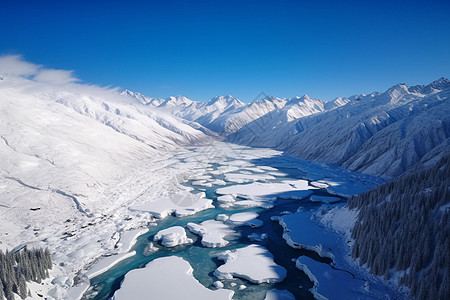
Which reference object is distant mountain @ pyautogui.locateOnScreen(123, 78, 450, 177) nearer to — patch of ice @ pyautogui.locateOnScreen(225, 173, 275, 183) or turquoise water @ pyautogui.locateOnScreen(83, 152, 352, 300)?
patch of ice @ pyautogui.locateOnScreen(225, 173, 275, 183)

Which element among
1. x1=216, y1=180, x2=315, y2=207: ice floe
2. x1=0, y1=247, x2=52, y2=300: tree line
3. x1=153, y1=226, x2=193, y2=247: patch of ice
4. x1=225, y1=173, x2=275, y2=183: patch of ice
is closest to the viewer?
x1=0, y1=247, x2=52, y2=300: tree line

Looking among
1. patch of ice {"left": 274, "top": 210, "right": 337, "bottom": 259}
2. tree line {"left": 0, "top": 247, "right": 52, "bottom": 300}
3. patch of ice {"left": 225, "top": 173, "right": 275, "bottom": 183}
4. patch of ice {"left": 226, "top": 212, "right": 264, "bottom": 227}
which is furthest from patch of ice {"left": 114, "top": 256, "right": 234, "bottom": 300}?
patch of ice {"left": 225, "top": 173, "right": 275, "bottom": 183}

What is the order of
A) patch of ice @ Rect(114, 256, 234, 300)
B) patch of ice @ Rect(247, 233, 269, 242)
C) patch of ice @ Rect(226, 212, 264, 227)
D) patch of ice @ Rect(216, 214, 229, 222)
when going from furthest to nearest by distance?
1. patch of ice @ Rect(216, 214, 229, 222)
2. patch of ice @ Rect(226, 212, 264, 227)
3. patch of ice @ Rect(247, 233, 269, 242)
4. patch of ice @ Rect(114, 256, 234, 300)

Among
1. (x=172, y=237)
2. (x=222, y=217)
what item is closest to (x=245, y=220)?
(x=222, y=217)

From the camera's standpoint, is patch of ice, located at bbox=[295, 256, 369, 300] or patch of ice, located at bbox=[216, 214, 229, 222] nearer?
patch of ice, located at bbox=[295, 256, 369, 300]

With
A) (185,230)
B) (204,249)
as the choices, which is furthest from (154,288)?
(185,230)

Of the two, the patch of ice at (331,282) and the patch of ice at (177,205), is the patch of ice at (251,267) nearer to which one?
the patch of ice at (331,282)

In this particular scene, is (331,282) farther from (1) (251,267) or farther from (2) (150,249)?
(2) (150,249)
